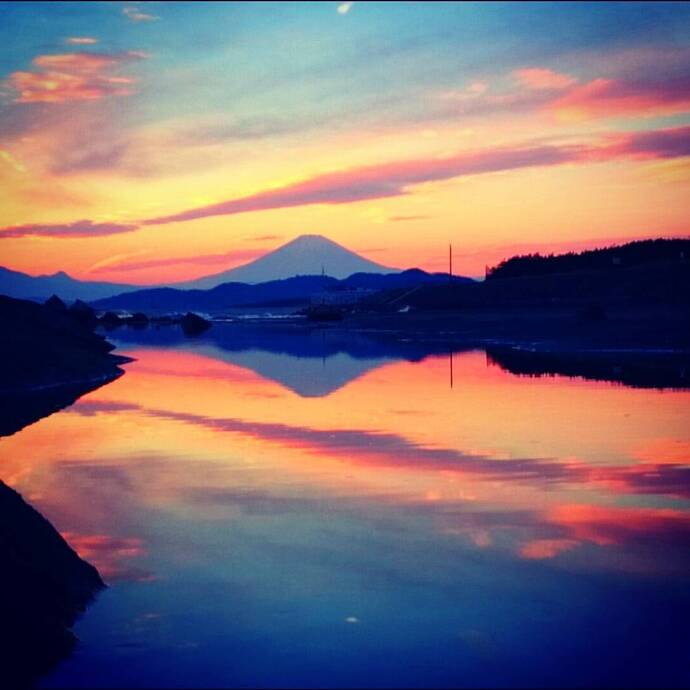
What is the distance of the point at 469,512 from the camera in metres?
14.2

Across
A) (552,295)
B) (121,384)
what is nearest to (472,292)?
(552,295)

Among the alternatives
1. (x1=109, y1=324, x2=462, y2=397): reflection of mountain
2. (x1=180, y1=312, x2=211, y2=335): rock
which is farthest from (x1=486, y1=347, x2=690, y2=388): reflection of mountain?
(x1=180, y1=312, x2=211, y2=335): rock

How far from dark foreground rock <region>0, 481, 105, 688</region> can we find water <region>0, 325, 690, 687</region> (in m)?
0.27

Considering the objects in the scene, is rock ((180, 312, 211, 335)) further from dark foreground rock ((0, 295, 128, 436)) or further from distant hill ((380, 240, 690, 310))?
dark foreground rock ((0, 295, 128, 436))

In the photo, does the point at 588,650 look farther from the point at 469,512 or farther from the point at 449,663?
the point at 469,512

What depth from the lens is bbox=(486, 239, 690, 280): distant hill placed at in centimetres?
15462

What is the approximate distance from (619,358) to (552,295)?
73516mm

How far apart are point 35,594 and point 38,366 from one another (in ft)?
97.9

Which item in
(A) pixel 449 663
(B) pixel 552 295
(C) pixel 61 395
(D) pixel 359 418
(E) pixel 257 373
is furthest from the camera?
(B) pixel 552 295

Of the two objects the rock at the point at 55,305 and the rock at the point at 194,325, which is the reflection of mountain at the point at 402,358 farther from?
the rock at the point at 194,325

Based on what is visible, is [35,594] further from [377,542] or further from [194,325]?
[194,325]

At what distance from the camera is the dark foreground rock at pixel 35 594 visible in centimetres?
848

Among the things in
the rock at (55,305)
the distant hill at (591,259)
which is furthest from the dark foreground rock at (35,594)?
the distant hill at (591,259)

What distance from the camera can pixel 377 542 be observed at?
41.1 feet
